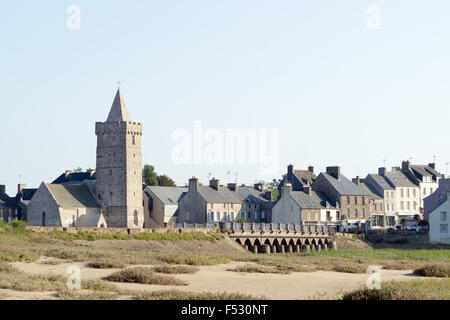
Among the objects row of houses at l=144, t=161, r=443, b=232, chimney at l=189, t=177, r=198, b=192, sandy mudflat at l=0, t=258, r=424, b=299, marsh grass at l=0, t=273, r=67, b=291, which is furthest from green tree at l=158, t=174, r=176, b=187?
marsh grass at l=0, t=273, r=67, b=291

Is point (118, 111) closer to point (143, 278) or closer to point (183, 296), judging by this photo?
point (143, 278)

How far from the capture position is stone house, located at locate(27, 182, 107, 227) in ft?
271

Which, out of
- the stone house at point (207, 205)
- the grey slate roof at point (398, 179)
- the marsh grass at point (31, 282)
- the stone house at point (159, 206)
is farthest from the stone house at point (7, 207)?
the marsh grass at point (31, 282)

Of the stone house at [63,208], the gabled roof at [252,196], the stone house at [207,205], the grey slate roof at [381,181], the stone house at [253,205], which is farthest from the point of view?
the grey slate roof at [381,181]

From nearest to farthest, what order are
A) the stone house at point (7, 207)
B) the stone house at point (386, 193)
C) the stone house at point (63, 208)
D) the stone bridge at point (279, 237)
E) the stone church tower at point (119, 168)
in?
the stone bridge at point (279, 237)
the stone house at point (63, 208)
the stone church tower at point (119, 168)
the stone house at point (7, 207)
the stone house at point (386, 193)

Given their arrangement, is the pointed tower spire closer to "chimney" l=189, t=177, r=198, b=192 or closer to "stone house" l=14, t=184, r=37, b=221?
"chimney" l=189, t=177, r=198, b=192

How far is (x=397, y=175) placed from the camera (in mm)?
120875

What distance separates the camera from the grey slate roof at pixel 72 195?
274 feet

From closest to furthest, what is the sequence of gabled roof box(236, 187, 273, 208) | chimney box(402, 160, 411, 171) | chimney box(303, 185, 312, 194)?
chimney box(303, 185, 312, 194) → gabled roof box(236, 187, 273, 208) → chimney box(402, 160, 411, 171)

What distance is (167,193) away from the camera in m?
102

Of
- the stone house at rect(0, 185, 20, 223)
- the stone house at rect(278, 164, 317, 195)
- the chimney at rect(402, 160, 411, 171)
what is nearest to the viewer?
the stone house at rect(0, 185, 20, 223)

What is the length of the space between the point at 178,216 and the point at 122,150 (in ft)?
49.3

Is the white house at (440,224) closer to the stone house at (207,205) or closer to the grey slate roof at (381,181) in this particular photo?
the stone house at (207,205)

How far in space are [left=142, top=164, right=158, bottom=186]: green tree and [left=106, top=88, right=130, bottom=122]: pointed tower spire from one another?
1384 inches
